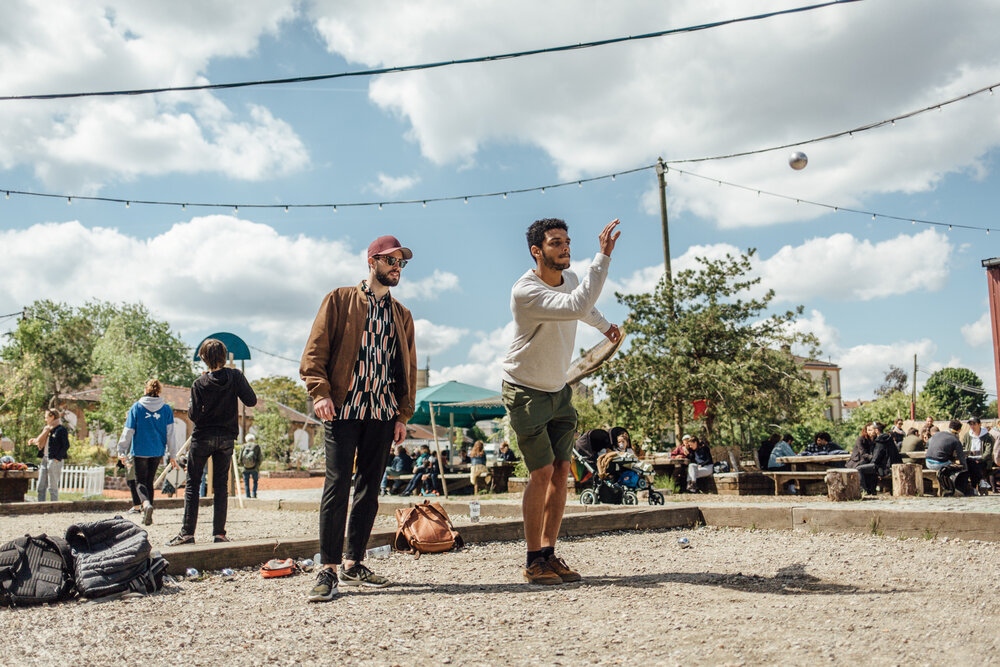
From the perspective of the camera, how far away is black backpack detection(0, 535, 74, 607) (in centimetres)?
345

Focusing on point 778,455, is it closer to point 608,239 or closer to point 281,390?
point 608,239

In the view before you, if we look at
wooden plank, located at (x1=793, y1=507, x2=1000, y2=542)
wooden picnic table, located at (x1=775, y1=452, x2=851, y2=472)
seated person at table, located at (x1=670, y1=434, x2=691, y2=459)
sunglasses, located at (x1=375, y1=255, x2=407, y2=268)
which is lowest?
wooden plank, located at (x1=793, y1=507, x2=1000, y2=542)

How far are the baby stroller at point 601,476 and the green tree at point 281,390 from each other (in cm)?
3526

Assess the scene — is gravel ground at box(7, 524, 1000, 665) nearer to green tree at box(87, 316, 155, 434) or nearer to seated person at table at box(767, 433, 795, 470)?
seated person at table at box(767, 433, 795, 470)

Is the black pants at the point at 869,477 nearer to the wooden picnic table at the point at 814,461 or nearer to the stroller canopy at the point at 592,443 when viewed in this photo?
the wooden picnic table at the point at 814,461

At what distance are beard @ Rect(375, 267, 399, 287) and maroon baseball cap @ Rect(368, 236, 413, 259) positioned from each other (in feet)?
0.30

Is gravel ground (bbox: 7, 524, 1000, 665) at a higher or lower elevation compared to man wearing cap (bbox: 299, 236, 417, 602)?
lower

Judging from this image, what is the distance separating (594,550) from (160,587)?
2629 mm

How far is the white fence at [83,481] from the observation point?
1692 cm

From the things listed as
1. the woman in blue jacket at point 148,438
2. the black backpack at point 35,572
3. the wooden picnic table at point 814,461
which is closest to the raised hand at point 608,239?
the black backpack at point 35,572

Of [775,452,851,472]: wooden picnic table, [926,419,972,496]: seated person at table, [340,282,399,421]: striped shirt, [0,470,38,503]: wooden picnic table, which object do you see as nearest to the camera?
[340,282,399,421]: striped shirt

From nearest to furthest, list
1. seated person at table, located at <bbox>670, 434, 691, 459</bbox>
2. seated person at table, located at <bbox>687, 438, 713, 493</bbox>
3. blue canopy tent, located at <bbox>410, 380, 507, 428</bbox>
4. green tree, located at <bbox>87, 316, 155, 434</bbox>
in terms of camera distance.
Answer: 1. seated person at table, located at <bbox>687, 438, 713, 493</bbox>
2. seated person at table, located at <bbox>670, 434, 691, 459</bbox>
3. blue canopy tent, located at <bbox>410, 380, 507, 428</bbox>
4. green tree, located at <bbox>87, 316, 155, 434</bbox>

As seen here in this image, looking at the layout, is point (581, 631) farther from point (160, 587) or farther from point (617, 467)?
point (617, 467)

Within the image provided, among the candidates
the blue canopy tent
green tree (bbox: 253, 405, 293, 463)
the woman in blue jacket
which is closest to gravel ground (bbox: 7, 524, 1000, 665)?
the woman in blue jacket
